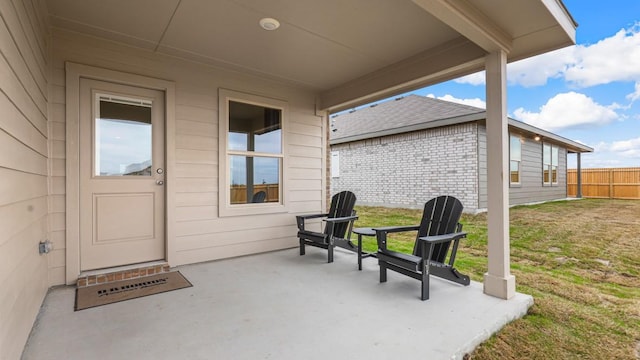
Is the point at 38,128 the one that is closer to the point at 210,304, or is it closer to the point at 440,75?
the point at 210,304

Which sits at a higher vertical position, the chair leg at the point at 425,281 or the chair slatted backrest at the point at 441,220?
the chair slatted backrest at the point at 441,220

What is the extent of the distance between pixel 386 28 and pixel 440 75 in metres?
0.93

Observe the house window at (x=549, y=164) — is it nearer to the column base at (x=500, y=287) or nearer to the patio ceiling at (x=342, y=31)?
the patio ceiling at (x=342, y=31)

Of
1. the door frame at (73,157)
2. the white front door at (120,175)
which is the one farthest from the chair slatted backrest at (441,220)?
the door frame at (73,157)

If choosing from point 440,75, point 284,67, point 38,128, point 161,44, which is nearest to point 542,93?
point 440,75

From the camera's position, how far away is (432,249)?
2.88 metres

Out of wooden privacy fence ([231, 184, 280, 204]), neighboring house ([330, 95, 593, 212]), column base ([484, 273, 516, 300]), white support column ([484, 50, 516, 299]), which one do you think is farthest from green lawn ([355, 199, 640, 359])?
wooden privacy fence ([231, 184, 280, 204])

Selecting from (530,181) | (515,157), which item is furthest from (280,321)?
(530,181)

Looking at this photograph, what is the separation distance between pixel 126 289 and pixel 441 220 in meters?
3.19

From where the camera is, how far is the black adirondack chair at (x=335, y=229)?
3.69 m

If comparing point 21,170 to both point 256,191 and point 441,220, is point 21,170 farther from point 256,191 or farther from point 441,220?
point 441,220

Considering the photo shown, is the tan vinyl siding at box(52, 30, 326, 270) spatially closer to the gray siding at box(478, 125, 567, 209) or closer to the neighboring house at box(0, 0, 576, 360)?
the neighboring house at box(0, 0, 576, 360)

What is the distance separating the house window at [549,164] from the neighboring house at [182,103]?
10.0 m

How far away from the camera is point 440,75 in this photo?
3314 mm
